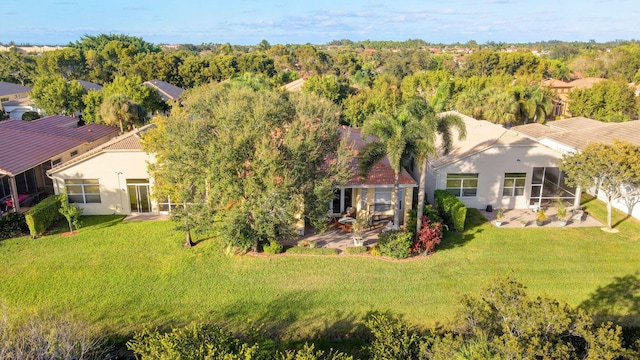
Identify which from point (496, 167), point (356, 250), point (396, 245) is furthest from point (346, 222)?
point (496, 167)

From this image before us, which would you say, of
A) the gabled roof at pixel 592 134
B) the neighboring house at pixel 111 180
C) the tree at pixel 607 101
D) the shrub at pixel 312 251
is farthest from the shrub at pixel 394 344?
the tree at pixel 607 101

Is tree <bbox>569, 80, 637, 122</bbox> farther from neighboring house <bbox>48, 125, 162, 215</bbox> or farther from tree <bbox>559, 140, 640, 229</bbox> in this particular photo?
neighboring house <bbox>48, 125, 162, 215</bbox>

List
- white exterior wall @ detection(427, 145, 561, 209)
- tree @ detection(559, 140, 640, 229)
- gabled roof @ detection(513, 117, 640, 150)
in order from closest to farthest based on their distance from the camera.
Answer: tree @ detection(559, 140, 640, 229) → white exterior wall @ detection(427, 145, 561, 209) → gabled roof @ detection(513, 117, 640, 150)

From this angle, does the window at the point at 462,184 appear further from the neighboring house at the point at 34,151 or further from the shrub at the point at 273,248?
the neighboring house at the point at 34,151

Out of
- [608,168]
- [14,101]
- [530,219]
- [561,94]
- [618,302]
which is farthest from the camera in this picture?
[561,94]

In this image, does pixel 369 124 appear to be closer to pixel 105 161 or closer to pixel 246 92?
pixel 246 92

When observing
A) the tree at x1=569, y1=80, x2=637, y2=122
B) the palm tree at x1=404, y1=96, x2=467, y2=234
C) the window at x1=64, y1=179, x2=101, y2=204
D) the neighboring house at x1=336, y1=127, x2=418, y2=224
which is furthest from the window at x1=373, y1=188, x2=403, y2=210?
the tree at x1=569, y1=80, x2=637, y2=122

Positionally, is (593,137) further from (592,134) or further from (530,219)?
(530,219)
